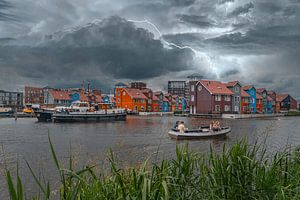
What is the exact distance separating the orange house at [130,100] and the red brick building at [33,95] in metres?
78.2

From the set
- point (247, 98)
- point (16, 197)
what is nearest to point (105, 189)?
point (16, 197)

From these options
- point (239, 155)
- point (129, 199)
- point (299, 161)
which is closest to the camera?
point (129, 199)

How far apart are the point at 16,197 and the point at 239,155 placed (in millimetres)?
4110

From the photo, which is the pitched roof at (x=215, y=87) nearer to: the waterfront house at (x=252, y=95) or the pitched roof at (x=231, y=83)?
the pitched roof at (x=231, y=83)

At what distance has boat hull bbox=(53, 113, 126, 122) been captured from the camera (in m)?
58.5

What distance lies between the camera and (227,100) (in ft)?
262

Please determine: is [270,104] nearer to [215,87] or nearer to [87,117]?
[215,87]

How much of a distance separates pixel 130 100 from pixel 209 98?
29.6 meters

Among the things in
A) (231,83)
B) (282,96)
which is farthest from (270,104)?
(231,83)

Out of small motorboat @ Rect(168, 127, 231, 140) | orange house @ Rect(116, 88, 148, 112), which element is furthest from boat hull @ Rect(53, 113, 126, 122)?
small motorboat @ Rect(168, 127, 231, 140)

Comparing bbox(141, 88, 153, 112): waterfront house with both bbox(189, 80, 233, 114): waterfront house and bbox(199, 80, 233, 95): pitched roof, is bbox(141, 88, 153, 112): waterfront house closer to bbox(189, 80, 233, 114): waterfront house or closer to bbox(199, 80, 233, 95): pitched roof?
bbox(189, 80, 233, 114): waterfront house

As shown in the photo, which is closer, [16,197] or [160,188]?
[16,197]

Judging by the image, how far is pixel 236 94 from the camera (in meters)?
84.0

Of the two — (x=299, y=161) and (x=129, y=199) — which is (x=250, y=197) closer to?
(x=129, y=199)
